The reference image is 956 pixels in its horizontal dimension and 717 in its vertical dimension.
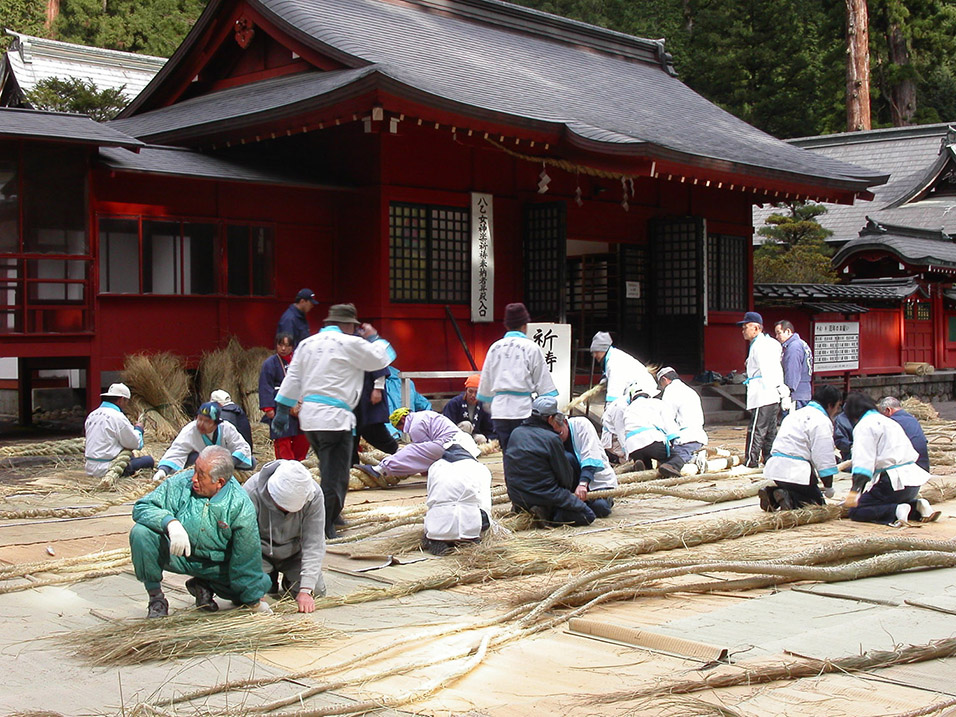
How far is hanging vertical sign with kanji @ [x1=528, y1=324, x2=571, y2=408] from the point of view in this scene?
1419 centimetres

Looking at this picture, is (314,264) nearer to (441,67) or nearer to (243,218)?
(243,218)

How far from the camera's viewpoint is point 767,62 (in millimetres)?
39469

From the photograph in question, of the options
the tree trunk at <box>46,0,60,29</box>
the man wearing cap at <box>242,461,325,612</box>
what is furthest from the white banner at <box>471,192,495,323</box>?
the tree trunk at <box>46,0,60,29</box>

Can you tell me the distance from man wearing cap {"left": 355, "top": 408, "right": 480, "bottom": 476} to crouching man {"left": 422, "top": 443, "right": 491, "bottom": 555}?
237 centimetres

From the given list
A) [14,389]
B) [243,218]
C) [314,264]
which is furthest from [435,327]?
[14,389]

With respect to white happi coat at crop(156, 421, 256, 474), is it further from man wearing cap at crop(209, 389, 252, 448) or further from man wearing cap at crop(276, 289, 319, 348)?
man wearing cap at crop(276, 289, 319, 348)

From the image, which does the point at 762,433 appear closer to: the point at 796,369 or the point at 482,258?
the point at 796,369

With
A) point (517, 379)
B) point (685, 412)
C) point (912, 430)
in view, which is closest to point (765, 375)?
point (685, 412)

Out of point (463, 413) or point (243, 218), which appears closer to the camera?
point (463, 413)

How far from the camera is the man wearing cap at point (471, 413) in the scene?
37.8 ft

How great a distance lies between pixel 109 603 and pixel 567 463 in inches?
133

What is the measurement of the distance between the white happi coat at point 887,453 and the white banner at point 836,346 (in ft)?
38.6

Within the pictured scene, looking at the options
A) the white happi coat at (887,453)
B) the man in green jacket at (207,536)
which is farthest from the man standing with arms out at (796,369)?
the man in green jacket at (207,536)

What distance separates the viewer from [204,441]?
8969mm
